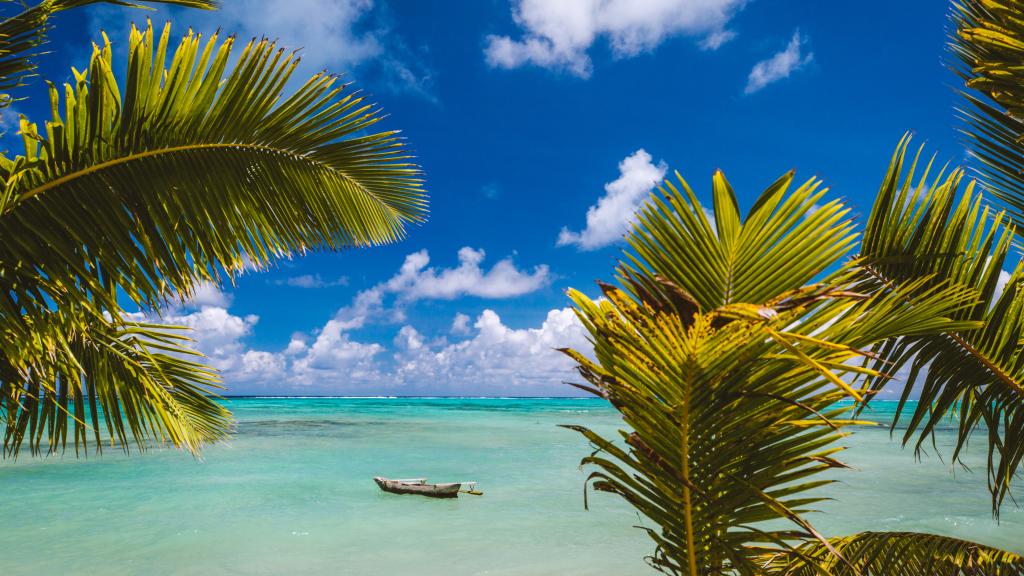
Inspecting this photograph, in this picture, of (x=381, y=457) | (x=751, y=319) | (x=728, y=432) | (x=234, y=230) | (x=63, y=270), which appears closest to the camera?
(x=751, y=319)

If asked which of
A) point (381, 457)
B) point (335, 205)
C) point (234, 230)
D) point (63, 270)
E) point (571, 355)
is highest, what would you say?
point (335, 205)

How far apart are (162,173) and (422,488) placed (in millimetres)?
14827

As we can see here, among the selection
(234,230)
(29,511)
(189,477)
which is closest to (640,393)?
(234,230)

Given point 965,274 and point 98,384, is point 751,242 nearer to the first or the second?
point 965,274

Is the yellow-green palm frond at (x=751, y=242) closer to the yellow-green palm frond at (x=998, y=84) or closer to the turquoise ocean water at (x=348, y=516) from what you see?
the yellow-green palm frond at (x=998, y=84)

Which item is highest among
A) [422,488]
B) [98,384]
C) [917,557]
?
[98,384]

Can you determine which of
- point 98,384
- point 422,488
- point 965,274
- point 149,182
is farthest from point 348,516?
point 965,274

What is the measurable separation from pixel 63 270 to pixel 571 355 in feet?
5.76

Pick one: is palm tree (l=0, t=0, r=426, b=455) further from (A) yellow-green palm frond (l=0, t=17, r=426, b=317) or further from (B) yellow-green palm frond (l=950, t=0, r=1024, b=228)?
(B) yellow-green palm frond (l=950, t=0, r=1024, b=228)

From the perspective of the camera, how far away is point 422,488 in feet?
51.6

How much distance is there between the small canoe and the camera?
1549 centimetres

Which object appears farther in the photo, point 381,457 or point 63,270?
point 381,457

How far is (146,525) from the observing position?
45.1 ft

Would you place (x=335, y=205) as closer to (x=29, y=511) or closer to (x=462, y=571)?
(x=462, y=571)
